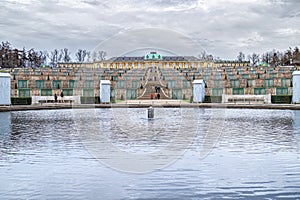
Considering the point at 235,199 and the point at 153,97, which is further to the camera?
the point at 153,97

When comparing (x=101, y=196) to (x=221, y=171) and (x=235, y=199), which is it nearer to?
(x=235, y=199)

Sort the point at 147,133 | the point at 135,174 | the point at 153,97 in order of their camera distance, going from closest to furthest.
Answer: the point at 135,174 < the point at 147,133 < the point at 153,97

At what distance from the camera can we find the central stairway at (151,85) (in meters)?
49.6

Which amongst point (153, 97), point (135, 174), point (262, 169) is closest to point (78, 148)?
point (135, 174)

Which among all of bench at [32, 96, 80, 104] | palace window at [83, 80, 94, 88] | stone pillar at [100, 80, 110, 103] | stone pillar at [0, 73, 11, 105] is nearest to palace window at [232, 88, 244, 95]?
stone pillar at [100, 80, 110, 103]

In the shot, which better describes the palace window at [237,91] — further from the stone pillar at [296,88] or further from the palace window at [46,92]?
the palace window at [46,92]

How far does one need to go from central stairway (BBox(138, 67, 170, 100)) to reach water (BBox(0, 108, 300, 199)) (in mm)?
35310

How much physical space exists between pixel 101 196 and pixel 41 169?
2383 millimetres

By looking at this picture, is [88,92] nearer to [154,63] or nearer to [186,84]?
[186,84]

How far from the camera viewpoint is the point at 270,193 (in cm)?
661

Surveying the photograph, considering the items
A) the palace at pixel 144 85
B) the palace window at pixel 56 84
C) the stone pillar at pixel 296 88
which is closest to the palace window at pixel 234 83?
the palace at pixel 144 85

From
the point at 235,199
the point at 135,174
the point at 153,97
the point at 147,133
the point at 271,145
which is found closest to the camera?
the point at 235,199

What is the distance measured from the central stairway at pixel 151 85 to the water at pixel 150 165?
116 feet

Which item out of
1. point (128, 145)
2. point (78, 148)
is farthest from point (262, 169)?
point (78, 148)
